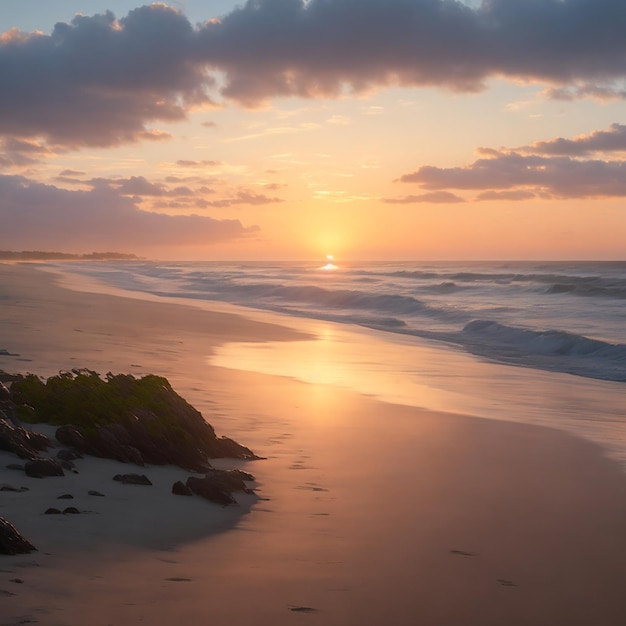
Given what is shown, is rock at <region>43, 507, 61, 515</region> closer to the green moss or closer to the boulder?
the boulder

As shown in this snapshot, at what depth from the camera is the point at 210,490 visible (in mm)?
5996

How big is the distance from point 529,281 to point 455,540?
5950 centimetres

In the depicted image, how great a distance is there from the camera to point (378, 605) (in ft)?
14.1

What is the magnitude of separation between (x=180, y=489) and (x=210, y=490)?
0.77ft

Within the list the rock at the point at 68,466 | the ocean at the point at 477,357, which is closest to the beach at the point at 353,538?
the rock at the point at 68,466

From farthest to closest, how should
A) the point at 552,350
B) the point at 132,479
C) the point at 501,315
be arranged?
the point at 501,315
the point at 552,350
the point at 132,479

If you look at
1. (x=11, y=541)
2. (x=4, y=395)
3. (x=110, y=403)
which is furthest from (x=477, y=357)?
(x=11, y=541)

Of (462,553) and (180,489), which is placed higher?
(180,489)

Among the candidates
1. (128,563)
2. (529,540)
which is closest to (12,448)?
(128,563)

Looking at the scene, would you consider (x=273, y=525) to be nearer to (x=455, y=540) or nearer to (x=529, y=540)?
(x=455, y=540)

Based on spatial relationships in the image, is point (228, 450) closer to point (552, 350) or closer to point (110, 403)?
point (110, 403)

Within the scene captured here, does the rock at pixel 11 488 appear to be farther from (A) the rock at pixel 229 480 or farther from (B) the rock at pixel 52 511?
(A) the rock at pixel 229 480

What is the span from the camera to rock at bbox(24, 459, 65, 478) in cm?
586

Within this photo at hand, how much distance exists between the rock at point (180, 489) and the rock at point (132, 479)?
286mm
